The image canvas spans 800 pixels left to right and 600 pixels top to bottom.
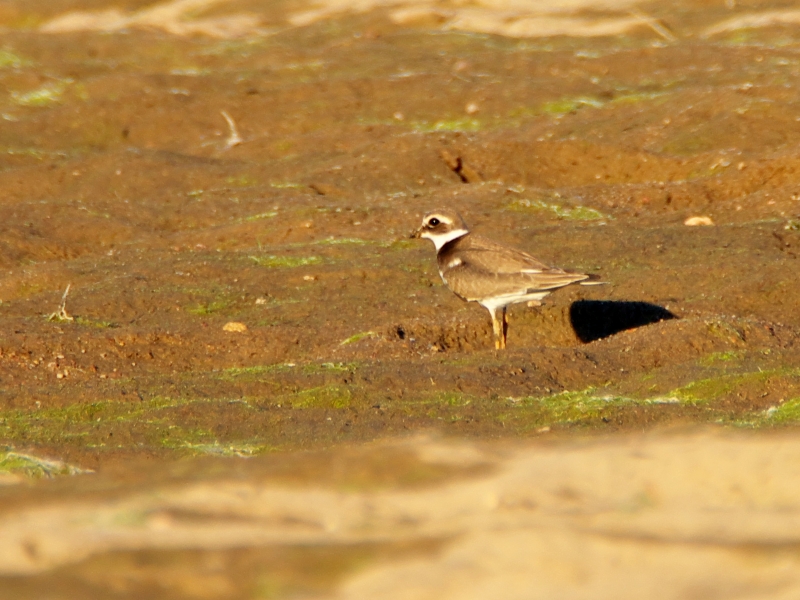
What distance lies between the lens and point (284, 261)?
1916 cm

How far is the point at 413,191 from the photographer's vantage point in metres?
24.2

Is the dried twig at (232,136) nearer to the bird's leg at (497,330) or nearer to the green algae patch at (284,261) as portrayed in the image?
the green algae patch at (284,261)

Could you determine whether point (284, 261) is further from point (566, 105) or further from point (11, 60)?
point (11, 60)

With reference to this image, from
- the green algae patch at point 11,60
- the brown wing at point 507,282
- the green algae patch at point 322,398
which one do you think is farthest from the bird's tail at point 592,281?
the green algae patch at point 11,60

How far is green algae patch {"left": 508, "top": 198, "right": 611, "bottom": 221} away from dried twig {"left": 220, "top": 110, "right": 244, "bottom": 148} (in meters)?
11.2

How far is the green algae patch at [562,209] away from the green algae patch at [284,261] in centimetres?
430

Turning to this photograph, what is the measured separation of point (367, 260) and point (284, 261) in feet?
4.18

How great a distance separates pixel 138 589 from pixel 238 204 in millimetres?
20084

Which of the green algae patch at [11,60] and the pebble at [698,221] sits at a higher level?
the pebble at [698,221]

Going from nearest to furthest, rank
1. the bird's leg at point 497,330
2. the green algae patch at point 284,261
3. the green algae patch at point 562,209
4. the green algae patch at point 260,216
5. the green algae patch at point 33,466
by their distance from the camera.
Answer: the green algae patch at point 33,466, the bird's leg at point 497,330, the green algae patch at point 284,261, the green algae patch at point 562,209, the green algae patch at point 260,216

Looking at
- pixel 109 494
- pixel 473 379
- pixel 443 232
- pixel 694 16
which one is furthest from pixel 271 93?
pixel 109 494

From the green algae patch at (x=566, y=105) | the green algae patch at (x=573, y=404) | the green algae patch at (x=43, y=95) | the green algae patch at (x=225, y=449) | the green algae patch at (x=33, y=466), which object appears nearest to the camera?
the green algae patch at (x=33, y=466)

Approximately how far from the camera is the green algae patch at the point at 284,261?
1890cm

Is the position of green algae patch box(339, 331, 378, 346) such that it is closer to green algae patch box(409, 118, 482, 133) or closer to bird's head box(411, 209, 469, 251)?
bird's head box(411, 209, 469, 251)
